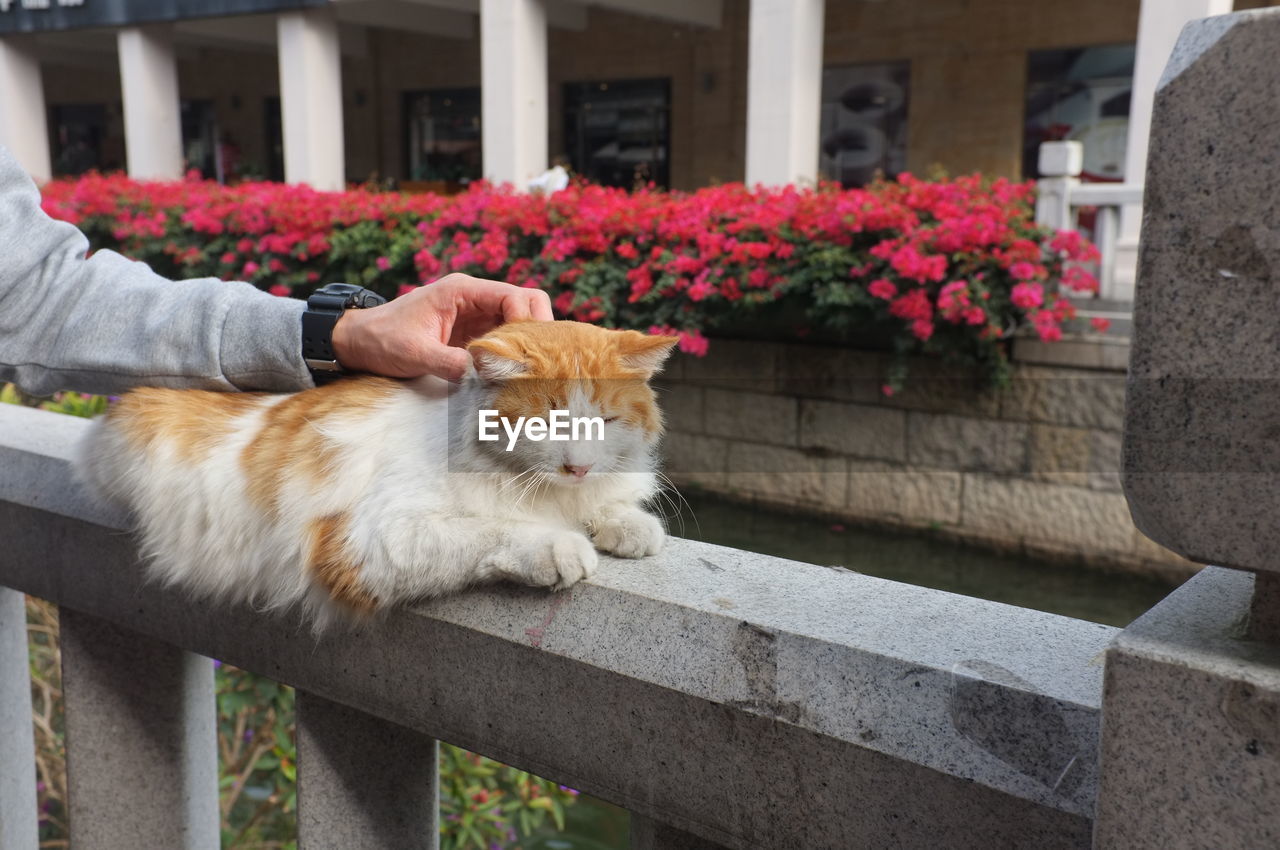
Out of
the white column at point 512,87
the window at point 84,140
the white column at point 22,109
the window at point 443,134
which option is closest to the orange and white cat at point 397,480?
the white column at point 512,87

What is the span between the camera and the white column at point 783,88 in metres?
9.42

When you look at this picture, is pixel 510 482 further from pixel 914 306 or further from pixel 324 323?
pixel 914 306

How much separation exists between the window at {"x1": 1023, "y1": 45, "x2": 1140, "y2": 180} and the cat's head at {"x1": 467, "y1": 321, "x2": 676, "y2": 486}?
11.3 metres

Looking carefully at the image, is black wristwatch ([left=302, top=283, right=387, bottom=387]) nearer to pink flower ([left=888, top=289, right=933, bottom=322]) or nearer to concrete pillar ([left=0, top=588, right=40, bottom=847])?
concrete pillar ([left=0, top=588, right=40, bottom=847])

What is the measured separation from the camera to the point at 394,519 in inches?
47.9

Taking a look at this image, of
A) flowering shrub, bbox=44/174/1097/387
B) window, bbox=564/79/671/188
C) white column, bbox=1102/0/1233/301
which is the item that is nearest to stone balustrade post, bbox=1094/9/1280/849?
flowering shrub, bbox=44/174/1097/387

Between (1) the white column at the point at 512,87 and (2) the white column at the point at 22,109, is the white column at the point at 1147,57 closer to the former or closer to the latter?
(1) the white column at the point at 512,87

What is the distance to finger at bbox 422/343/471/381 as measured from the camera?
1.39 metres

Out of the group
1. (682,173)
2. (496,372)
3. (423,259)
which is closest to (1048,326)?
(423,259)

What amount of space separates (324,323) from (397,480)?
0.32 m

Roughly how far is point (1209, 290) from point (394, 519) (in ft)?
2.97

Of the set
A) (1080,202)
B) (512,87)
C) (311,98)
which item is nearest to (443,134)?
(311,98)

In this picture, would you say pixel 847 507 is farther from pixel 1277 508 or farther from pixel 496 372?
pixel 1277 508

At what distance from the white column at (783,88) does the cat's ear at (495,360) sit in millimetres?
8536
